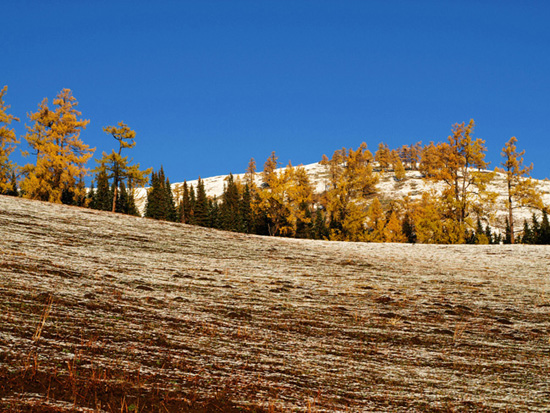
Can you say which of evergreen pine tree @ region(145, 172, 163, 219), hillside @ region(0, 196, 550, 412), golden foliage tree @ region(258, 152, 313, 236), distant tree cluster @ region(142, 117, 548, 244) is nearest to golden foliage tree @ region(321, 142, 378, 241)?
distant tree cluster @ region(142, 117, 548, 244)

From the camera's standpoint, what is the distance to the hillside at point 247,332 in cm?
631

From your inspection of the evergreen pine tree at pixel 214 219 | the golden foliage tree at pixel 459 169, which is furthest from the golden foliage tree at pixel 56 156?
the evergreen pine tree at pixel 214 219

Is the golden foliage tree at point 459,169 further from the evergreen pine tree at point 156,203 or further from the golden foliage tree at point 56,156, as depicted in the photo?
the evergreen pine tree at point 156,203

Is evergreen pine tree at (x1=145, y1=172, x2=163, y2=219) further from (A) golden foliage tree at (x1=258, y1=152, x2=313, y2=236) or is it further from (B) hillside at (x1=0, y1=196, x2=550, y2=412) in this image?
(B) hillside at (x1=0, y1=196, x2=550, y2=412)

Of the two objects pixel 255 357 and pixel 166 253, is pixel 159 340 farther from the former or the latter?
pixel 166 253

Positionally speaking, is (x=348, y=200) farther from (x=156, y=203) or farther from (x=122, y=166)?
(x=156, y=203)

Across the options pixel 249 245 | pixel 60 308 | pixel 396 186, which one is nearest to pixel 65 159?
pixel 249 245

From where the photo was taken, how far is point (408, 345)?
9.51m

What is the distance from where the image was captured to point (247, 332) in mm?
9219

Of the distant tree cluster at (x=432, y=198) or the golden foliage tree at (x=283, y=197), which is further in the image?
the golden foliage tree at (x=283, y=197)

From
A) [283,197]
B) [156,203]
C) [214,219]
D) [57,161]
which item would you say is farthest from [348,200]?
[156,203]

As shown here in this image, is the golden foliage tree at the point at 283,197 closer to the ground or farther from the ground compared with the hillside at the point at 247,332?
farther from the ground

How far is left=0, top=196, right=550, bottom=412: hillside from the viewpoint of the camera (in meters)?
6.31

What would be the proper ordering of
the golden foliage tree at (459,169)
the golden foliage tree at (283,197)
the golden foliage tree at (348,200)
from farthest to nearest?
the golden foliage tree at (283,197)
the golden foliage tree at (348,200)
the golden foliage tree at (459,169)
